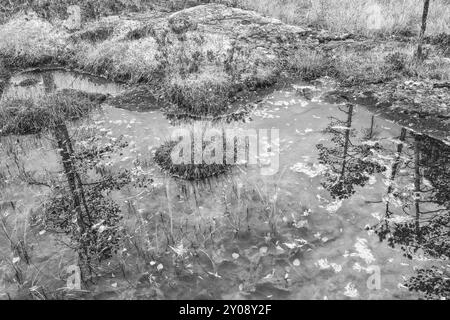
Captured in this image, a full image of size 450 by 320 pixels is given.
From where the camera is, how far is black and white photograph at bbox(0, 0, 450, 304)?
5746 mm

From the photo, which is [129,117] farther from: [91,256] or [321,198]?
[321,198]

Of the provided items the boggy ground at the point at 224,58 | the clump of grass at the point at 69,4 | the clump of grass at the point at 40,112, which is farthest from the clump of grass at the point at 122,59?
the clump of grass at the point at 69,4

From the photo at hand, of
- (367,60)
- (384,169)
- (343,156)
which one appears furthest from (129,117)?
(367,60)

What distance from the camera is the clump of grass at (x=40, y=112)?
31.8 ft

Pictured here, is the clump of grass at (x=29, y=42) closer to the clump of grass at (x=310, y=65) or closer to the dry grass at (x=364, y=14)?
the dry grass at (x=364, y=14)

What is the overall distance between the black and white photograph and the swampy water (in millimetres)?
30

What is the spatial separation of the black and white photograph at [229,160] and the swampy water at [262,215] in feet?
0.10

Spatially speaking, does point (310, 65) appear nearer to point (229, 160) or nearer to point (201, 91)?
point (201, 91)

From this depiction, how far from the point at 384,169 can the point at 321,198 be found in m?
1.59

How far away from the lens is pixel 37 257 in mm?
6207

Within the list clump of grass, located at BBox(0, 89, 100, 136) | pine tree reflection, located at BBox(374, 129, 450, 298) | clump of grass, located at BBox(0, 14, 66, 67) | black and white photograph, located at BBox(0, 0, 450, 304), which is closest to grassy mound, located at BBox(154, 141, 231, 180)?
black and white photograph, located at BBox(0, 0, 450, 304)

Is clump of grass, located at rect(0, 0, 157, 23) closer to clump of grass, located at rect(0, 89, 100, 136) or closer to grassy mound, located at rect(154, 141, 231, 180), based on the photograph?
clump of grass, located at rect(0, 89, 100, 136)

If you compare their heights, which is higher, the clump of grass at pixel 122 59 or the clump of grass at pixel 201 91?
the clump of grass at pixel 122 59

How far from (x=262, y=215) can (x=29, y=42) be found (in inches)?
459
